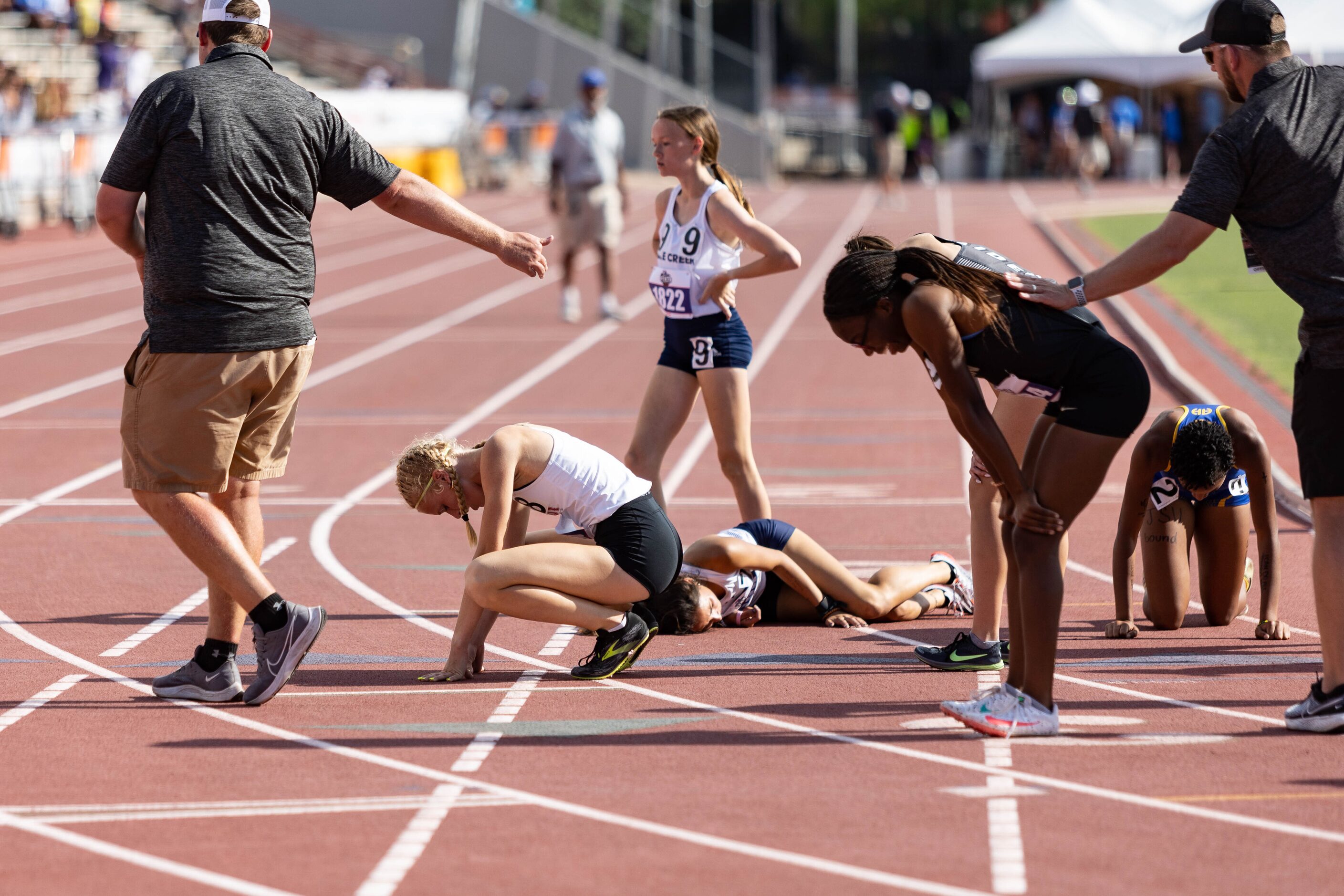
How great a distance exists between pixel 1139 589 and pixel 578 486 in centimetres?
288

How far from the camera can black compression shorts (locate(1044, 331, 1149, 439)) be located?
17.5ft

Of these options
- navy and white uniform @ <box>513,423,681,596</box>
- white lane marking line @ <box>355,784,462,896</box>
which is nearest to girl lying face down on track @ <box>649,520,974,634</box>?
navy and white uniform @ <box>513,423,681,596</box>

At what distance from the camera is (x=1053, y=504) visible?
5324 mm

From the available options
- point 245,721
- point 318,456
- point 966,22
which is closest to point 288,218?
point 245,721

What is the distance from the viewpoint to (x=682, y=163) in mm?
7961

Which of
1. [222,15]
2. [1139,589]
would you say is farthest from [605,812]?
[1139,589]

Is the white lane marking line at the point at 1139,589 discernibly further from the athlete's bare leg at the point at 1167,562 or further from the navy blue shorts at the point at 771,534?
the navy blue shorts at the point at 771,534

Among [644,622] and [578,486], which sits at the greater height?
[578,486]

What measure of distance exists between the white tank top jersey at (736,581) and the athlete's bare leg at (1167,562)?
154 centimetres

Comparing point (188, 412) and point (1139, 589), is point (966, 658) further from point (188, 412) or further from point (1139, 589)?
point (188, 412)

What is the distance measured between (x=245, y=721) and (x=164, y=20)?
138ft

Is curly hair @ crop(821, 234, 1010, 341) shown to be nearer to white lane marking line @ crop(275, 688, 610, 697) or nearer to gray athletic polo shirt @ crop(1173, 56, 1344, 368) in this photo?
gray athletic polo shirt @ crop(1173, 56, 1344, 368)

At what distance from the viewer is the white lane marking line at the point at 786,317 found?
11719mm

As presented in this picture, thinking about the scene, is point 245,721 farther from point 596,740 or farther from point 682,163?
point 682,163
